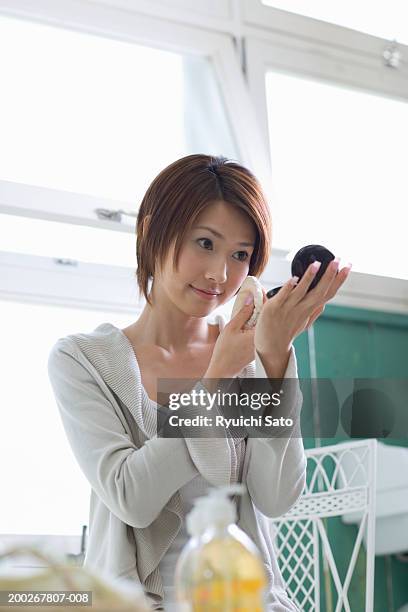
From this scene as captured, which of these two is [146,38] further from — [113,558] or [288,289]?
[113,558]

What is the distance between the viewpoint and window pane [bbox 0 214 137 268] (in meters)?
1.98

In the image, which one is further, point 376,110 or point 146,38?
point 376,110

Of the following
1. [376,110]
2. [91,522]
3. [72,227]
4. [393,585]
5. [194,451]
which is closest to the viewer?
[194,451]

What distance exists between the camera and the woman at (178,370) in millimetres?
1109

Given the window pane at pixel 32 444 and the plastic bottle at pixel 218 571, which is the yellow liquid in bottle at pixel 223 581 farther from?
the window pane at pixel 32 444

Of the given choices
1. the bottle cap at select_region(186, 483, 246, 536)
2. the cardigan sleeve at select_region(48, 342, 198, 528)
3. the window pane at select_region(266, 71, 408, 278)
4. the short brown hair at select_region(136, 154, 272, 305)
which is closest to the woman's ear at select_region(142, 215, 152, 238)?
the short brown hair at select_region(136, 154, 272, 305)

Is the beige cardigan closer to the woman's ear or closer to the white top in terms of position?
the white top

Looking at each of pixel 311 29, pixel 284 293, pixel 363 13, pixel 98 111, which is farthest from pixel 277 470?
pixel 363 13

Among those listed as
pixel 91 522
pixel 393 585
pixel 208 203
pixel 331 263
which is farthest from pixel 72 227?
pixel 393 585

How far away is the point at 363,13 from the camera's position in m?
2.66

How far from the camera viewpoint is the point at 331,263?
1104 millimetres

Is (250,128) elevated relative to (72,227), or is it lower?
elevated

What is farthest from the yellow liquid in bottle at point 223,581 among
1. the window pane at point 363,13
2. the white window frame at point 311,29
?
the window pane at point 363,13

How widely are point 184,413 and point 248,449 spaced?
0.77ft
